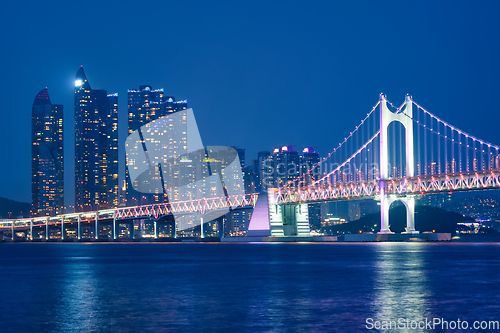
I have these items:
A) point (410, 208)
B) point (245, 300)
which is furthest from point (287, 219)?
point (245, 300)

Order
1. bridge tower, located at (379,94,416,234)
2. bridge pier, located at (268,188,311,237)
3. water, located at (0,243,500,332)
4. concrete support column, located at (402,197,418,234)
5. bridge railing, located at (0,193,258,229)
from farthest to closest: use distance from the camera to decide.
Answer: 1. bridge railing, located at (0,193,258,229)
2. bridge pier, located at (268,188,311,237)
3. concrete support column, located at (402,197,418,234)
4. bridge tower, located at (379,94,416,234)
5. water, located at (0,243,500,332)

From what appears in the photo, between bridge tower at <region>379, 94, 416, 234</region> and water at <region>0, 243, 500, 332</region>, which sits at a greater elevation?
bridge tower at <region>379, 94, 416, 234</region>

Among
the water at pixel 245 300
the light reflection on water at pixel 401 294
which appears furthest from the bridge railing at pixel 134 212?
the water at pixel 245 300

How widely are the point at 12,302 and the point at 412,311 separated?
12.4 metres

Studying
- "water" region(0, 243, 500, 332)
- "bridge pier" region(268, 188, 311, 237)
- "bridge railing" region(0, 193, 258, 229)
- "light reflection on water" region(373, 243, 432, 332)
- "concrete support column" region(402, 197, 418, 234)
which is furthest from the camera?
"bridge railing" region(0, 193, 258, 229)

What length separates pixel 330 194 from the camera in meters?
82.9

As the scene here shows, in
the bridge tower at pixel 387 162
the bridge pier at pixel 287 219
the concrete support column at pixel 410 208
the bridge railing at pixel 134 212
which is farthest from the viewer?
the bridge railing at pixel 134 212

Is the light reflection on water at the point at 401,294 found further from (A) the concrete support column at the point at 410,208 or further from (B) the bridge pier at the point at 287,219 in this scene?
(B) the bridge pier at the point at 287,219

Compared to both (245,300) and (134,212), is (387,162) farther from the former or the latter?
(134,212)

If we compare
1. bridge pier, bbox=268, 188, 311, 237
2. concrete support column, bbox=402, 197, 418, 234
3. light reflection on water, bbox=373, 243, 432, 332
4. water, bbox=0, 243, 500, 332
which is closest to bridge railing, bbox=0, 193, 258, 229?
bridge pier, bbox=268, 188, 311, 237

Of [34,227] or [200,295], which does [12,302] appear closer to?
[200,295]

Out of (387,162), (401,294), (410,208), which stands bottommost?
(401,294)

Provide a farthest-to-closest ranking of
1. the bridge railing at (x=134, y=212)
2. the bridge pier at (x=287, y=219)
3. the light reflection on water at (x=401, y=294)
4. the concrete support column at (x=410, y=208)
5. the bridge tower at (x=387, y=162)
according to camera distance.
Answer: the bridge railing at (x=134, y=212), the bridge pier at (x=287, y=219), the concrete support column at (x=410, y=208), the bridge tower at (x=387, y=162), the light reflection on water at (x=401, y=294)

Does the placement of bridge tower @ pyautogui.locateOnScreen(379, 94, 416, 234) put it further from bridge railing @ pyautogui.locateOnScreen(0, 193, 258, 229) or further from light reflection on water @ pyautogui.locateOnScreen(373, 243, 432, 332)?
light reflection on water @ pyautogui.locateOnScreen(373, 243, 432, 332)
